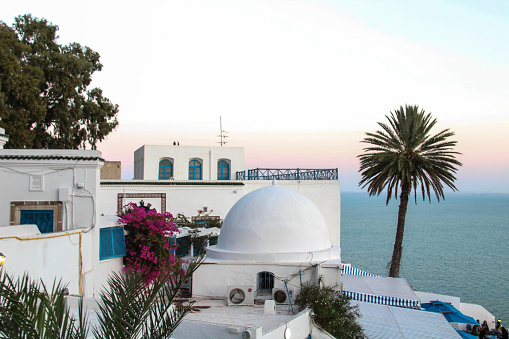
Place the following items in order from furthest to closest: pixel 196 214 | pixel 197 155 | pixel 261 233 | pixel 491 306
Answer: pixel 491 306
pixel 197 155
pixel 196 214
pixel 261 233

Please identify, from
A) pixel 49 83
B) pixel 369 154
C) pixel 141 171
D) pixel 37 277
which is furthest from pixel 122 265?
pixel 141 171

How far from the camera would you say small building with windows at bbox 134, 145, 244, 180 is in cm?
3150

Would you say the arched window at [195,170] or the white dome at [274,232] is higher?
the arched window at [195,170]

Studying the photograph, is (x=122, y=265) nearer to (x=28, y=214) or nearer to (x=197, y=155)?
(x=28, y=214)

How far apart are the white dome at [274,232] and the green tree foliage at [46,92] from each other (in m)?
9.98

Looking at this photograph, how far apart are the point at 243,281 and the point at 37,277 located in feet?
24.0

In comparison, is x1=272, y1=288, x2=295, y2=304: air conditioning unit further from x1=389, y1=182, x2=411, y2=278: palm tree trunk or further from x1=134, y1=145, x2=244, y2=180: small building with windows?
x1=134, y1=145, x2=244, y2=180: small building with windows

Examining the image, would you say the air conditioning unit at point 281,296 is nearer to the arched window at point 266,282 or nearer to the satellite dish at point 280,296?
the satellite dish at point 280,296

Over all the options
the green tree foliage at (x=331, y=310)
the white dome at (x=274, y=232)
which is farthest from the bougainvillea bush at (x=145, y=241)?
the green tree foliage at (x=331, y=310)

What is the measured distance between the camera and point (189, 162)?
105 ft

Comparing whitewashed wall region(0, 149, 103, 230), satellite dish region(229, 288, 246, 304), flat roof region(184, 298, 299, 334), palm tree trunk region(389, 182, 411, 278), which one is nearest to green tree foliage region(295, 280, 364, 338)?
flat roof region(184, 298, 299, 334)

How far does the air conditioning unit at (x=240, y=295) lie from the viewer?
51.9 feet

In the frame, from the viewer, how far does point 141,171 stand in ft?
107

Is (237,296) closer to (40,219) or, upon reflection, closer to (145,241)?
(145,241)
